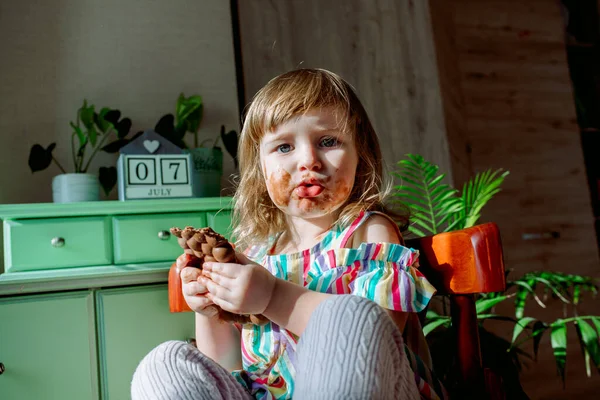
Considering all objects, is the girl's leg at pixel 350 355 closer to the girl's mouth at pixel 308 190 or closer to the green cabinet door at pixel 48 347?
the girl's mouth at pixel 308 190

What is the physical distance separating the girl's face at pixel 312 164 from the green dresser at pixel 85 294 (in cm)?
48

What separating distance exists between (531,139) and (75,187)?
6.44ft

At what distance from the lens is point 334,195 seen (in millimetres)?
855

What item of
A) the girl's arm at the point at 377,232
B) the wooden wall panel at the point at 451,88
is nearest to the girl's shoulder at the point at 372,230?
the girl's arm at the point at 377,232

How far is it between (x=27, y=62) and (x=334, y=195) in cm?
128

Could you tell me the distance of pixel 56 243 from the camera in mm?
1290

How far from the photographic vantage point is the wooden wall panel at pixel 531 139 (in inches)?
93.6

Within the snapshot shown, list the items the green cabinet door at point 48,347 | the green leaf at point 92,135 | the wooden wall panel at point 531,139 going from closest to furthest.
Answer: the green cabinet door at point 48,347 < the green leaf at point 92,135 < the wooden wall panel at point 531,139

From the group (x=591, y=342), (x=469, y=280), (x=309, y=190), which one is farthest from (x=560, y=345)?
(x=309, y=190)

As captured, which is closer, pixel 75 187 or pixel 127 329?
pixel 127 329

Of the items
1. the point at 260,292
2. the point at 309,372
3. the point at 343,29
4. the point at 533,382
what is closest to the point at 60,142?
the point at 343,29

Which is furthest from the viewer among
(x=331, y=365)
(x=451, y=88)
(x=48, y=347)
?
(x=451, y=88)

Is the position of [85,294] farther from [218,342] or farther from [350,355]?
[350,355]

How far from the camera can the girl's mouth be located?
2.77ft
